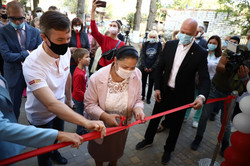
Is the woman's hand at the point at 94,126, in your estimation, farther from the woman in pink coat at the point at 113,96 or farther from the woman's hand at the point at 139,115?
the woman's hand at the point at 139,115

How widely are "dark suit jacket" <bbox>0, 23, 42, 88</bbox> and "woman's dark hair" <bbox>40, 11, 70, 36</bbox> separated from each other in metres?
1.78

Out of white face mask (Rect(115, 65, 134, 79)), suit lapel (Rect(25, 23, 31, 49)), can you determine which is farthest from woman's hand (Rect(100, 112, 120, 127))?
suit lapel (Rect(25, 23, 31, 49))

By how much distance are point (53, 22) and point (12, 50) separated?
6.89 ft

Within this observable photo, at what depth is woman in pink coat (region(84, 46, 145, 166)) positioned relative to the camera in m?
1.93

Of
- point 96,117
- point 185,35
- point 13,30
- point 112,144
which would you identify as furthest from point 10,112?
point 185,35

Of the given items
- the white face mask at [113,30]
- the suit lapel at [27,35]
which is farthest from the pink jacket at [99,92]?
the white face mask at [113,30]

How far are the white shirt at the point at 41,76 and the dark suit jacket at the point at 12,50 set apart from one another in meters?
1.51

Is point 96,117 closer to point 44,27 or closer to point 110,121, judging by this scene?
point 110,121

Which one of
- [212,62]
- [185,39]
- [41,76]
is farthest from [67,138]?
[212,62]

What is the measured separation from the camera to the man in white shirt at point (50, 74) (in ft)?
4.98

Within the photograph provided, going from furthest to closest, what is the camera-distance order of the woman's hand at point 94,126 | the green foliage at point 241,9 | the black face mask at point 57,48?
the green foliage at point 241,9 → the black face mask at point 57,48 → the woman's hand at point 94,126

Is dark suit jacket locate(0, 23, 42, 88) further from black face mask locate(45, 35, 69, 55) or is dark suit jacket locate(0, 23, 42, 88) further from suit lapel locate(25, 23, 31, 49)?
black face mask locate(45, 35, 69, 55)

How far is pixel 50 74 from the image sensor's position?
185 centimetres

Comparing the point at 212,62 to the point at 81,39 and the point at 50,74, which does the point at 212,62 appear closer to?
the point at 81,39
